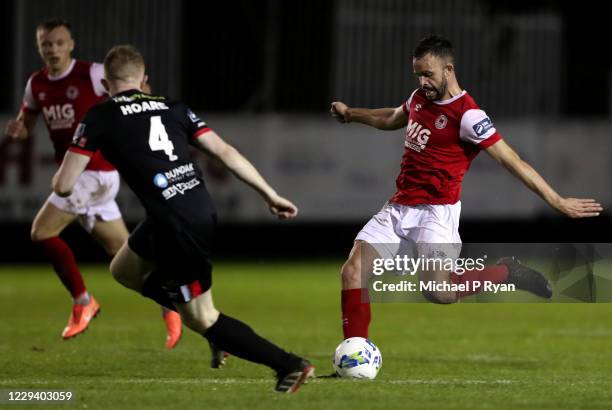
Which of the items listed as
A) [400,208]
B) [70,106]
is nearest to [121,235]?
[70,106]

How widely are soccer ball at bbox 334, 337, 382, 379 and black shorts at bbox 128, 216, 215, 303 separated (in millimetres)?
1211

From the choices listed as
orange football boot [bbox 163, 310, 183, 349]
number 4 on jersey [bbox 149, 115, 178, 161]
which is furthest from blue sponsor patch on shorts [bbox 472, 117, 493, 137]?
orange football boot [bbox 163, 310, 183, 349]

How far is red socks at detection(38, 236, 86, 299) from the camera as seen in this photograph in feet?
34.8

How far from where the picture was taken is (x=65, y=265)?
10.6m

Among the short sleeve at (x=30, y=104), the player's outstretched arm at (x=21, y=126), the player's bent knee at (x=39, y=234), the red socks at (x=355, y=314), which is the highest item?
the short sleeve at (x=30, y=104)

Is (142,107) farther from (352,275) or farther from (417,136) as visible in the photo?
(417,136)

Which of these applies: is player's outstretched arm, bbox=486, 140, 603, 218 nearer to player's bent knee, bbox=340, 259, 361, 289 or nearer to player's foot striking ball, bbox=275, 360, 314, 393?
player's bent knee, bbox=340, 259, 361, 289

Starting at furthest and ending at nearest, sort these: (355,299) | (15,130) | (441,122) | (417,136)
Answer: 1. (15,130)
2. (417,136)
3. (441,122)
4. (355,299)

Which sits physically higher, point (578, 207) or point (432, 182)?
point (578, 207)

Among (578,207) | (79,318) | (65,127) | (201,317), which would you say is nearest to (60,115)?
(65,127)

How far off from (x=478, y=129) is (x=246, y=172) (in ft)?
6.15

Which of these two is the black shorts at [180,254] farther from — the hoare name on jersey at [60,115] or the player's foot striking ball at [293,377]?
the hoare name on jersey at [60,115]

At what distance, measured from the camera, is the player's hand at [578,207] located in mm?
8008

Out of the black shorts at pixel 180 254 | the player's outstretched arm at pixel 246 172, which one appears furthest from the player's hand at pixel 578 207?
the black shorts at pixel 180 254
